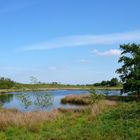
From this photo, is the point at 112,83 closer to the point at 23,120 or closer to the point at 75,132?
the point at 23,120

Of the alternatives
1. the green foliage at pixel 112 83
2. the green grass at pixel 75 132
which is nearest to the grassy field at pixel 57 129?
the green grass at pixel 75 132

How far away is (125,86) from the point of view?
62.6 m

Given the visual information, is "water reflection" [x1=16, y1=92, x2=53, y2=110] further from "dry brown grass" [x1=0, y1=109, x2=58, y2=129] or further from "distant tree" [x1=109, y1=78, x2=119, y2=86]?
"distant tree" [x1=109, y1=78, x2=119, y2=86]

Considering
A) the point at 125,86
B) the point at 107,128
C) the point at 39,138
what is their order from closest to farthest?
the point at 39,138
the point at 107,128
the point at 125,86

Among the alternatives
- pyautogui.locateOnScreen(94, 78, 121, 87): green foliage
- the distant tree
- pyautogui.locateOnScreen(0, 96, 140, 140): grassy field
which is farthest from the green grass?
the distant tree

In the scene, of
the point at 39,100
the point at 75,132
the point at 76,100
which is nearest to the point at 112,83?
the point at 76,100

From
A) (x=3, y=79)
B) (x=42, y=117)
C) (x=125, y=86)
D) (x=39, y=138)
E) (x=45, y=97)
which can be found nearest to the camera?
(x=39, y=138)

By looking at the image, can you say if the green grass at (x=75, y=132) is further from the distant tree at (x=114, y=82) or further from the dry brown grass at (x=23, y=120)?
the distant tree at (x=114, y=82)

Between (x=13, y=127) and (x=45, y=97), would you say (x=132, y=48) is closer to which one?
(x=45, y=97)

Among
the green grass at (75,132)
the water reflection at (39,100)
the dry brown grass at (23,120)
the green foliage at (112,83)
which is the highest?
the green foliage at (112,83)

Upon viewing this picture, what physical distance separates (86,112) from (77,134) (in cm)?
1380

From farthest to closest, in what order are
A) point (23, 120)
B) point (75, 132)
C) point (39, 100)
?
point (39, 100), point (23, 120), point (75, 132)

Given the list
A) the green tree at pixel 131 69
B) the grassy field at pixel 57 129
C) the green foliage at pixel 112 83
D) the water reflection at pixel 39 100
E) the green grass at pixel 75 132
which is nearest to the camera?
the green grass at pixel 75 132

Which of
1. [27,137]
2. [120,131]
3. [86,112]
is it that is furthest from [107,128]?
[86,112]
